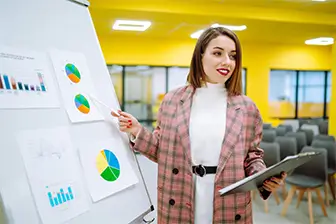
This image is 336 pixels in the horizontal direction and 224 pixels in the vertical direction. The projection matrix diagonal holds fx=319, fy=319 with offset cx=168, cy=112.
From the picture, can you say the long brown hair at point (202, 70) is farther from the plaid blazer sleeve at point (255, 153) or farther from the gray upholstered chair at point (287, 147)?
the gray upholstered chair at point (287, 147)

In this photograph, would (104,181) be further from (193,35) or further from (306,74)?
(306,74)

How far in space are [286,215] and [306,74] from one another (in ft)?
20.3

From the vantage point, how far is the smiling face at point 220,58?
1.38 m

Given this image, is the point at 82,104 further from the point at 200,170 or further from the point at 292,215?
the point at 292,215

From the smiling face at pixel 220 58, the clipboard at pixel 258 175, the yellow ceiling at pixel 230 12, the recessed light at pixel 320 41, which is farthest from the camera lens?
the recessed light at pixel 320 41

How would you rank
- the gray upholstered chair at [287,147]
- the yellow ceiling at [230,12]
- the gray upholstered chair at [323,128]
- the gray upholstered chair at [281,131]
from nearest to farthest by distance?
1. the gray upholstered chair at [287,147]
2. the yellow ceiling at [230,12]
3. the gray upholstered chair at [281,131]
4. the gray upholstered chair at [323,128]

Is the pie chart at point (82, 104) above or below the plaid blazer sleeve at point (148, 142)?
above

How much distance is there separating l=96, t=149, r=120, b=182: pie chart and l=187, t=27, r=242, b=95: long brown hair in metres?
0.51

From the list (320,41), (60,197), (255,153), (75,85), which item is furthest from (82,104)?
(320,41)

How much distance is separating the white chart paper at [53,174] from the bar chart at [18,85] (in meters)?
0.13

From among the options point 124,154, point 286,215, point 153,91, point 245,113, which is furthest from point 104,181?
point 153,91

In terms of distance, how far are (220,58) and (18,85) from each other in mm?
822

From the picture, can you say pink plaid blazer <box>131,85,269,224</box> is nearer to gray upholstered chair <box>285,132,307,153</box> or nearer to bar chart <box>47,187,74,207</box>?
bar chart <box>47,187,74,207</box>

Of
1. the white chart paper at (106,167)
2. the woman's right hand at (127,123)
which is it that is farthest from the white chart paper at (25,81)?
the woman's right hand at (127,123)
